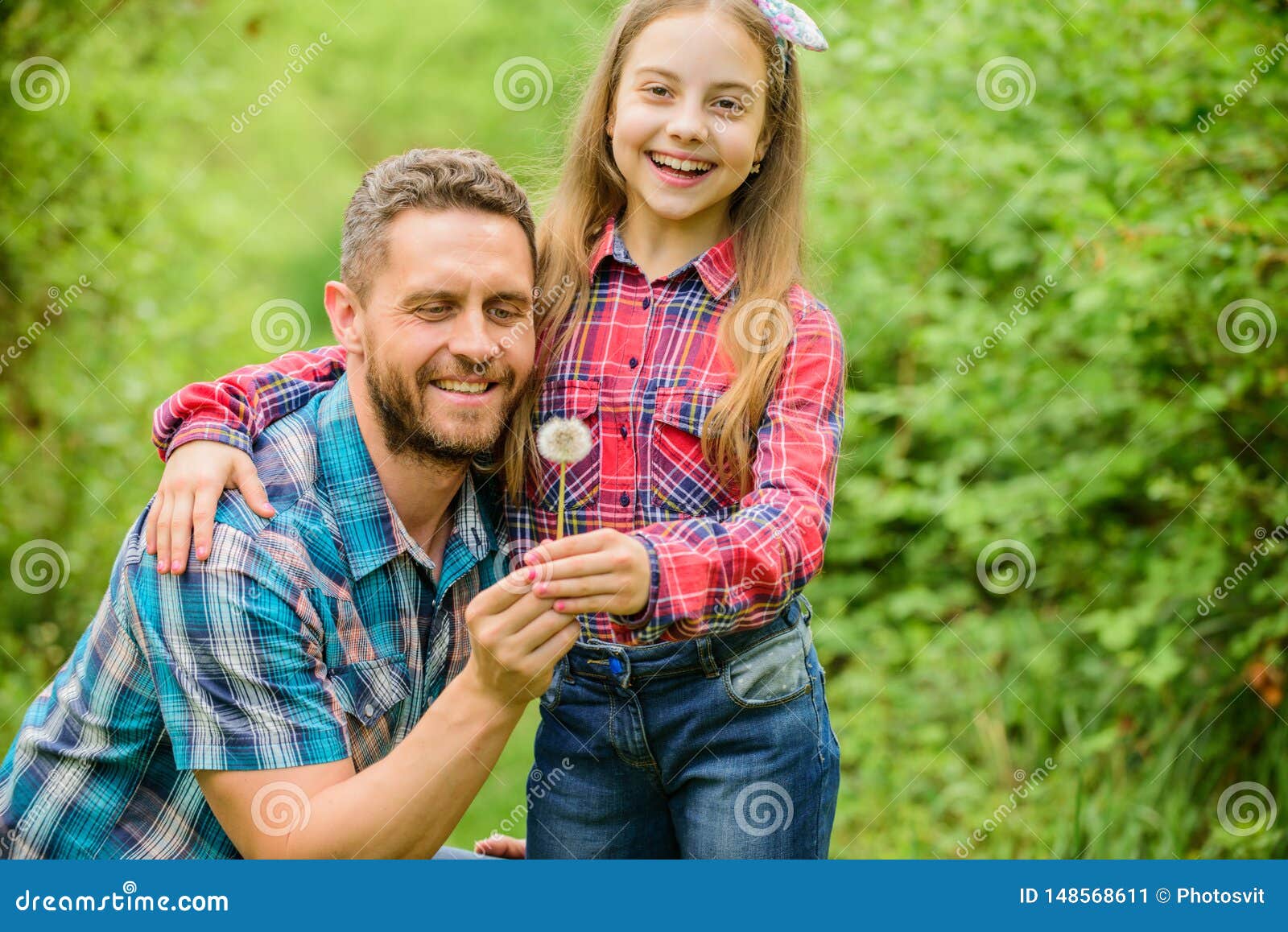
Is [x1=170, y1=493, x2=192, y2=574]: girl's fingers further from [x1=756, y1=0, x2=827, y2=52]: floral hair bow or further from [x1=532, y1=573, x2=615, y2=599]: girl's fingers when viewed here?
[x1=756, y1=0, x2=827, y2=52]: floral hair bow

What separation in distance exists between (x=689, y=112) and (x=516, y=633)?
1.06 m

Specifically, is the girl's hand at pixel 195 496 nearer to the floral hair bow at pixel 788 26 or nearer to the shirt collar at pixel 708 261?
the shirt collar at pixel 708 261

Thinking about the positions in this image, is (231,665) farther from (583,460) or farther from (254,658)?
(583,460)

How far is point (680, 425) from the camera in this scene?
243 cm

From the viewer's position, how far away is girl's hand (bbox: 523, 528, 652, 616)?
192 cm

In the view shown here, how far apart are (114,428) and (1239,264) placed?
4.18 meters

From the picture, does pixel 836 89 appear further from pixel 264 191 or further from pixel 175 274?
pixel 264 191

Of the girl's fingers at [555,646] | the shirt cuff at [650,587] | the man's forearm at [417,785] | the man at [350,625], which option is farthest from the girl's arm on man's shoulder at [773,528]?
the man's forearm at [417,785]

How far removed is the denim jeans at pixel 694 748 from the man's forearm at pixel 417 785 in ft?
1.18

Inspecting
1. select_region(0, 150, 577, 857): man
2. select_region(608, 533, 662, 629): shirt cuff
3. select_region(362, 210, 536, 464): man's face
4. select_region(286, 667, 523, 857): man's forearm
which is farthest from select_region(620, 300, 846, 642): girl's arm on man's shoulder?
select_region(362, 210, 536, 464): man's face

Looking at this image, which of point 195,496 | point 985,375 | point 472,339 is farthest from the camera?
point 985,375

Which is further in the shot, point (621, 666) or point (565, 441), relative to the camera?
point (621, 666)

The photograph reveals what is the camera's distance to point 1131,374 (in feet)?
14.8

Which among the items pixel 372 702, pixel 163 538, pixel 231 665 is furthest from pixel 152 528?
pixel 372 702
